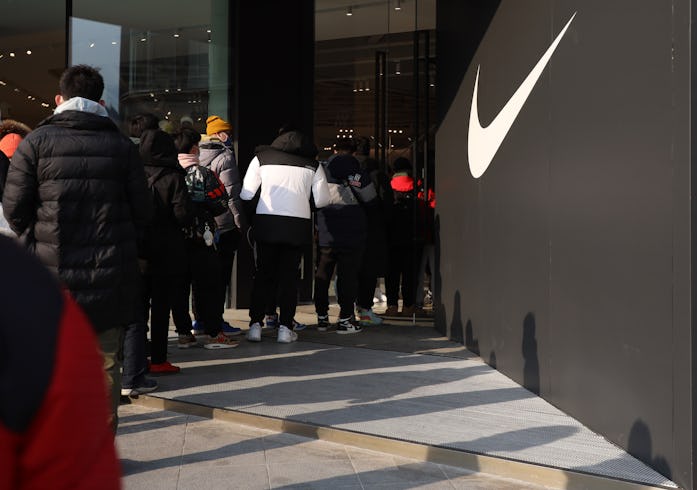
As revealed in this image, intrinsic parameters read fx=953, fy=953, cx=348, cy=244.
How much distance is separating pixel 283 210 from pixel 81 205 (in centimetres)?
364

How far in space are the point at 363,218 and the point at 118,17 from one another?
11.4ft

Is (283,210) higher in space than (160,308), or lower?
higher

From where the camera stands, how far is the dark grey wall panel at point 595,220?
3881mm

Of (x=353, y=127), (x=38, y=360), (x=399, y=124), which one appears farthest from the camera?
(x=353, y=127)

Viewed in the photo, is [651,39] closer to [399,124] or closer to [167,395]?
[167,395]

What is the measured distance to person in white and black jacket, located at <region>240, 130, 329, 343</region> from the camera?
7.85 m

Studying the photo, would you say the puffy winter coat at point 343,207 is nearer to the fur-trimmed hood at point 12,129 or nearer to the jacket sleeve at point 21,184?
the fur-trimmed hood at point 12,129

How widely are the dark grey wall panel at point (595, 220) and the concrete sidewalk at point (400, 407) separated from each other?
0.62ft

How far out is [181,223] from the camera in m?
6.26

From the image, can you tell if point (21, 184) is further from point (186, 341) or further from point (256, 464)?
point (186, 341)

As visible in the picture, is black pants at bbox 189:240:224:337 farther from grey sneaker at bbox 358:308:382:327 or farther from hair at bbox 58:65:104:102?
hair at bbox 58:65:104:102

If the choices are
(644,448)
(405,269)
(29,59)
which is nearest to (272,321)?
(405,269)

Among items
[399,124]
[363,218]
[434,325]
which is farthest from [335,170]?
[399,124]

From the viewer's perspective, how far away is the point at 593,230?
4.76 meters
